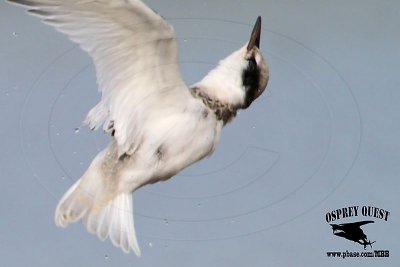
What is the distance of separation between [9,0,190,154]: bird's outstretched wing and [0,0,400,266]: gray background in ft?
0.24

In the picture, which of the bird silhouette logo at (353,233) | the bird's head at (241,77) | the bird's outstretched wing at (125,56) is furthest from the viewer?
A: the bird silhouette logo at (353,233)

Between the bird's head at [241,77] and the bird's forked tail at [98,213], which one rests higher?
the bird's head at [241,77]

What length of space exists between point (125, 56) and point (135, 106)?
0.09 metres

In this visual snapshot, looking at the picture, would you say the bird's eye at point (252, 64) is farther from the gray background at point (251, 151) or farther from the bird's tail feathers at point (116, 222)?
the bird's tail feathers at point (116, 222)

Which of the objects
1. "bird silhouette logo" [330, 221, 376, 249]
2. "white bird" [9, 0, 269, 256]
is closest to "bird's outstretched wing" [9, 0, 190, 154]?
"white bird" [9, 0, 269, 256]

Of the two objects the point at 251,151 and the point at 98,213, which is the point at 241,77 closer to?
the point at 251,151

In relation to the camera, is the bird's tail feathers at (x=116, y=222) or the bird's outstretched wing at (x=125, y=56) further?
the bird's tail feathers at (x=116, y=222)

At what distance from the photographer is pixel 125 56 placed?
5.88 feet

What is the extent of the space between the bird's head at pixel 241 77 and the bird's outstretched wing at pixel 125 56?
6 cm

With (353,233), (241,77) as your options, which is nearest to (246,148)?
(241,77)

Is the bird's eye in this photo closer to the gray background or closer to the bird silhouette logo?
the gray background

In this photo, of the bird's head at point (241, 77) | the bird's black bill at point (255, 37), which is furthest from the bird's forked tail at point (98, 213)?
the bird's black bill at point (255, 37)

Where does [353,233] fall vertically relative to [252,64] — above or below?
below

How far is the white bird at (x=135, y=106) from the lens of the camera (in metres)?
1.77
